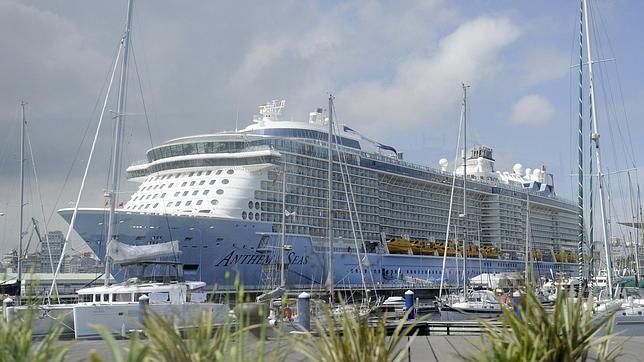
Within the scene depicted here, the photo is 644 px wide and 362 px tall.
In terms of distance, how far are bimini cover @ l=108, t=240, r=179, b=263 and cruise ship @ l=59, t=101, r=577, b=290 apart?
17.3 feet

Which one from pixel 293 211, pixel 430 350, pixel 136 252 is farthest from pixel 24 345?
pixel 293 211

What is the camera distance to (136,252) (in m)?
29.1

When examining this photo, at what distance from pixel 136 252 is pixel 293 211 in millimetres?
18580

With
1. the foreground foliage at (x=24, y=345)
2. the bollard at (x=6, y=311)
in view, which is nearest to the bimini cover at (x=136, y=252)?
the bollard at (x=6, y=311)

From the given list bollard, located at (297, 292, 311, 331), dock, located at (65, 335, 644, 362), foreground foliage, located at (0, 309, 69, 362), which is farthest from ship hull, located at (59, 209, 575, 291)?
foreground foliage, located at (0, 309, 69, 362)

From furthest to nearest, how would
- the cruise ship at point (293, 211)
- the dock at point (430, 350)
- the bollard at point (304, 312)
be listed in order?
1. the cruise ship at point (293, 211)
2. the bollard at point (304, 312)
3. the dock at point (430, 350)

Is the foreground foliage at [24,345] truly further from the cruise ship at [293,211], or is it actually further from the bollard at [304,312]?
the cruise ship at [293,211]

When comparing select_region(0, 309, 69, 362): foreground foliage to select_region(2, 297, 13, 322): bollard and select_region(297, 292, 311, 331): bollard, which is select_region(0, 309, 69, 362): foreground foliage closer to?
select_region(2, 297, 13, 322): bollard

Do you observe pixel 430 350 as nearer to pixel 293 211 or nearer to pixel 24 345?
pixel 24 345

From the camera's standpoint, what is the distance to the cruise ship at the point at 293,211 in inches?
1526

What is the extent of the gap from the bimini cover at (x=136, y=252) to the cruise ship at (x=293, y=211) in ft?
17.3

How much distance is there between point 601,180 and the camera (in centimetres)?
2870

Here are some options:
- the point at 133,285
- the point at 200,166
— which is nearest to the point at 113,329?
the point at 133,285

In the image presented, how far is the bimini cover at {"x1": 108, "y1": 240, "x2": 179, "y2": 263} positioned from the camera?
27.3 metres
